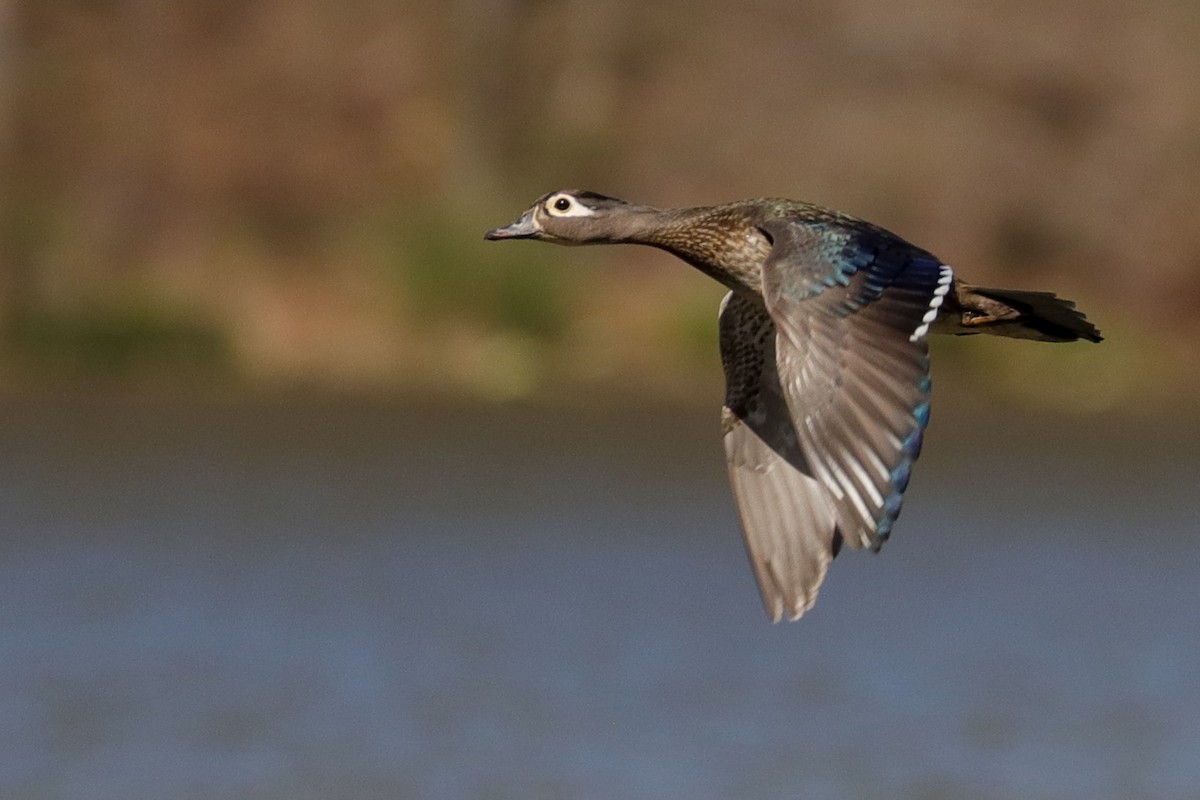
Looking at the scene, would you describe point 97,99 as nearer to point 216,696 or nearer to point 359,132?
point 359,132

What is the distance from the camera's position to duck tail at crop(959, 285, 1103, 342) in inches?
350

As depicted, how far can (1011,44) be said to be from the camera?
30734 millimetres

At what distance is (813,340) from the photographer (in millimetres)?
8359

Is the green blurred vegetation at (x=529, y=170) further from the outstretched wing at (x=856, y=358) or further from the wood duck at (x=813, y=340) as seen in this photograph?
the outstretched wing at (x=856, y=358)

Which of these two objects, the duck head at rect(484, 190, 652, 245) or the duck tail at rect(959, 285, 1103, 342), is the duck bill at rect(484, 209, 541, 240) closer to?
the duck head at rect(484, 190, 652, 245)

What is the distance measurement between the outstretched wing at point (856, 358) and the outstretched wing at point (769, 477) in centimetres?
27

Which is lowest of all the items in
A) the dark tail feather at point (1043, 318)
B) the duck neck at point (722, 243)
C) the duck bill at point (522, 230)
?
the dark tail feather at point (1043, 318)

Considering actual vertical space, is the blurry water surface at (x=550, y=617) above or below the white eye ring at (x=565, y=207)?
below

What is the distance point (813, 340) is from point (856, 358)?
0.45ft

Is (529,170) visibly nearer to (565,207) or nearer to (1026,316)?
(565,207)

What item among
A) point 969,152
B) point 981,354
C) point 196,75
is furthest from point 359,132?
point 981,354

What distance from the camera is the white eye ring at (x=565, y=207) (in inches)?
384

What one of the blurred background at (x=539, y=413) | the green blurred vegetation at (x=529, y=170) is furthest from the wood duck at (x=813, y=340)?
the green blurred vegetation at (x=529, y=170)

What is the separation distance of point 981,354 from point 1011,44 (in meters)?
7.08
